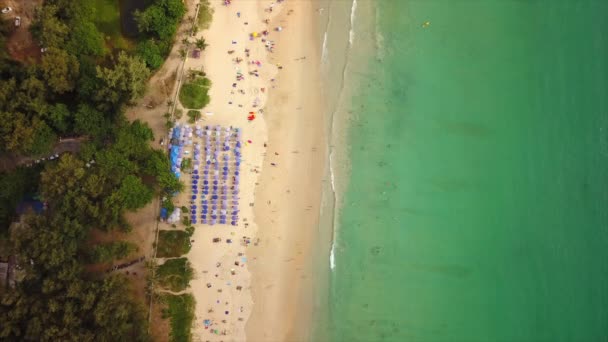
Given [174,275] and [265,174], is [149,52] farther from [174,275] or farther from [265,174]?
[174,275]

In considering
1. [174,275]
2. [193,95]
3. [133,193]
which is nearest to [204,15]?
[193,95]

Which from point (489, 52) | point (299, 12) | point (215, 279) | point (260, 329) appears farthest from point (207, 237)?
point (489, 52)

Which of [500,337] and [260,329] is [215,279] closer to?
[260,329]

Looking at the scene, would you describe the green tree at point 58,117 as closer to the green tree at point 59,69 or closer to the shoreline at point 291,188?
the green tree at point 59,69

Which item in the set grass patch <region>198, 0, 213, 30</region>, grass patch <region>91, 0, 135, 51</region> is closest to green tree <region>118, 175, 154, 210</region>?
grass patch <region>91, 0, 135, 51</region>

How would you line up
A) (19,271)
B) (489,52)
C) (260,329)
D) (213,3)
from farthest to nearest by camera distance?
(489,52) < (213,3) < (260,329) < (19,271)
